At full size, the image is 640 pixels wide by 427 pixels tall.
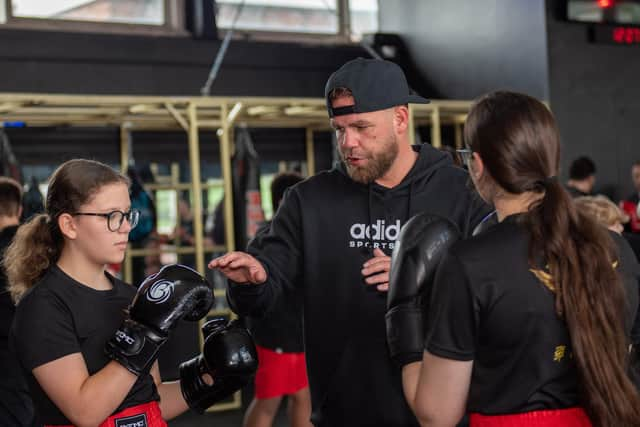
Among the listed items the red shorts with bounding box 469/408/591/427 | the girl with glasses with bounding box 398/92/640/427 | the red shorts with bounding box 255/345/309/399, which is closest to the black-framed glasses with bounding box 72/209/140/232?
the girl with glasses with bounding box 398/92/640/427

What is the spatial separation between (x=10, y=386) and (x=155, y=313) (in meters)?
1.12

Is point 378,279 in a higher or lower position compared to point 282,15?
lower

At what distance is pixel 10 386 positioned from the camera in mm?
2928

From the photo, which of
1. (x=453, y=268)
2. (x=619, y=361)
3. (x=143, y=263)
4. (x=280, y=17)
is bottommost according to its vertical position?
(x=143, y=263)

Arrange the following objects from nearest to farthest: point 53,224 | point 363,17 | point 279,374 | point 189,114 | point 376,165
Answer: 1. point 53,224
2. point 376,165
3. point 279,374
4. point 189,114
5. point 363,17

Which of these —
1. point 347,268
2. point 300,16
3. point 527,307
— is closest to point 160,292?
point 347,268

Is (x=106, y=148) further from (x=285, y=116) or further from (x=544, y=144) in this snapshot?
(x=544, y=144)

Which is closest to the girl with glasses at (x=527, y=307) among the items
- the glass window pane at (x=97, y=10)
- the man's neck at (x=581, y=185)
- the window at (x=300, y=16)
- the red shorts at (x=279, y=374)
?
the red shorts at (x=279, y=374)

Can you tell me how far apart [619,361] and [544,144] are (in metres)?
0.43

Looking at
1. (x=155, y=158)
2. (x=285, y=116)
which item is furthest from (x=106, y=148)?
(x=285, y=116)

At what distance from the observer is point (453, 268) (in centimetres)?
167

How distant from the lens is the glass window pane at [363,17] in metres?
7.94

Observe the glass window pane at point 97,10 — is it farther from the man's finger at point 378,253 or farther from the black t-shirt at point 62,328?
the man's finger at point 378,253

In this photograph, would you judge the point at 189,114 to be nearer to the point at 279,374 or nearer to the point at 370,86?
the point at 279,374
